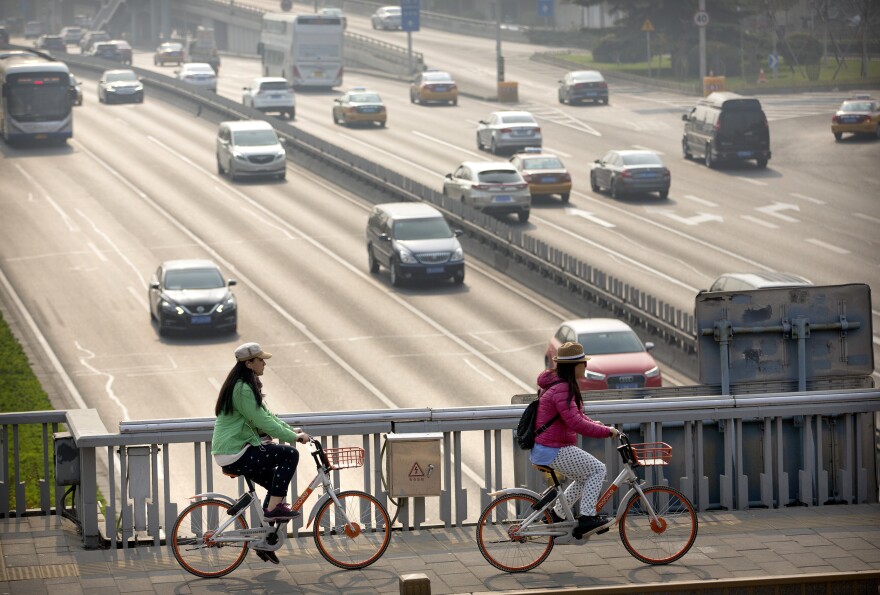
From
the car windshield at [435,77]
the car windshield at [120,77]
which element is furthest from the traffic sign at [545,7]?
the car windshield at [120,77]

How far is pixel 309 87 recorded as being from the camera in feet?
266

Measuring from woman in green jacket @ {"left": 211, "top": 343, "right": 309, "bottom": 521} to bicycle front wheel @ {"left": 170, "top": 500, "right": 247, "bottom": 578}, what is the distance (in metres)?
0.30

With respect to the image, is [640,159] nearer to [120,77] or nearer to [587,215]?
[587,215]

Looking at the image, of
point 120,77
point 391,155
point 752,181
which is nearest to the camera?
point 752,181

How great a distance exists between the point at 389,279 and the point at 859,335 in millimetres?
26626

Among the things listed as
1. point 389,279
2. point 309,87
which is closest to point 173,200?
point 389,279

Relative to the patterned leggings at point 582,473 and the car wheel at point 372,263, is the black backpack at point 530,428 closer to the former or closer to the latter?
the patterned leggings at point 582,473

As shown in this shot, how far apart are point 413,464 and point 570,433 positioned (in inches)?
59.1

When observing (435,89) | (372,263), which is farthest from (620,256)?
(435,89)

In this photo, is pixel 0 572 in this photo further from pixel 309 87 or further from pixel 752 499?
pixel 309 87

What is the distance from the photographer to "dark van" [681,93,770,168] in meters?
53.5

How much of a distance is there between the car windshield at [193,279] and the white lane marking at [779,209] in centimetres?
1937

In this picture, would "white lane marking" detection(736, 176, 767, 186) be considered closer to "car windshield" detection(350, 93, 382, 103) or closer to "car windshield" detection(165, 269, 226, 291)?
"car windshield" detection(350, 93, 382, 103)

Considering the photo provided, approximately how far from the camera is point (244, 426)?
11.6 meters
